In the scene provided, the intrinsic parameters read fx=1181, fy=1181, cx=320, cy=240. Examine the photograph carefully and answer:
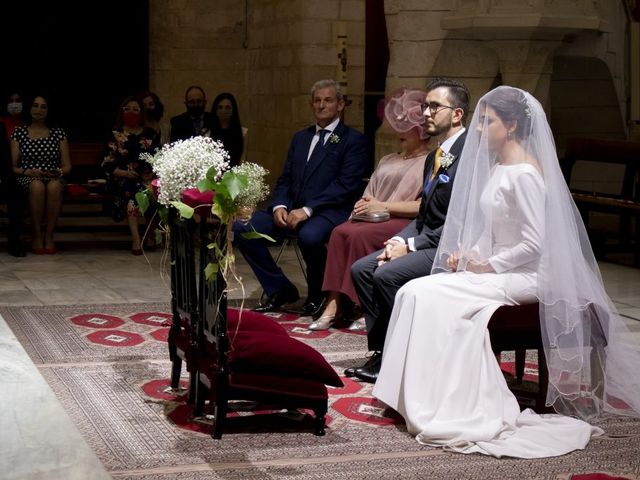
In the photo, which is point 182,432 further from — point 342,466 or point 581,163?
point 581,163

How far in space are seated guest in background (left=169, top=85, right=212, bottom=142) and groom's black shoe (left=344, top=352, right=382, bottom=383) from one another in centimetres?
440

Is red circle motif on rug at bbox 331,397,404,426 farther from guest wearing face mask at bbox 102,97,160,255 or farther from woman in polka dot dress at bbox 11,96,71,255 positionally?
woman in polka dot dress at bbox 11,96,71,255

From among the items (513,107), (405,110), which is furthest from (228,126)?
(513,107)

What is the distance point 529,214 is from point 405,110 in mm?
1658

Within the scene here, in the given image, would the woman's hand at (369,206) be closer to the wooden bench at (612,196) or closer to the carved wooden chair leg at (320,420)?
the carved wooden chair leg at (320,420)

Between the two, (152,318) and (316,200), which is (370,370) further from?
(316,200)

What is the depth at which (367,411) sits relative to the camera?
197 inches

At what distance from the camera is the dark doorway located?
12.8m

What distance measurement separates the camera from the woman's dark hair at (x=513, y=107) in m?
4.91

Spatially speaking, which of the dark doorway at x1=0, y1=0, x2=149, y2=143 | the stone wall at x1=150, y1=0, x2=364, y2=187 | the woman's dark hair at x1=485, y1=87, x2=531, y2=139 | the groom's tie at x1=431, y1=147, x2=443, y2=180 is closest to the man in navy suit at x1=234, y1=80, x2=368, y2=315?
the groom's tie at x1=431, y1=147, x2=443, y2=180

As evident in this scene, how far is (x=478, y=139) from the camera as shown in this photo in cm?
499

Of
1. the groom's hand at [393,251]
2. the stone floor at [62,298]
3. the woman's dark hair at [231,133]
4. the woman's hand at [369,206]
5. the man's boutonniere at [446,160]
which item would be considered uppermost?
the man's boutonniere at [446,160]

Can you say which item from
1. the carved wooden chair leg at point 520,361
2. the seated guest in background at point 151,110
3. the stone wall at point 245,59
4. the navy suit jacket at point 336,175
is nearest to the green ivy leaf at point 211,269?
the carved wooden chair leg at point 520,361

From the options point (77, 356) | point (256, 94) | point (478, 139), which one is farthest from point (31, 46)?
point (478, 139)
